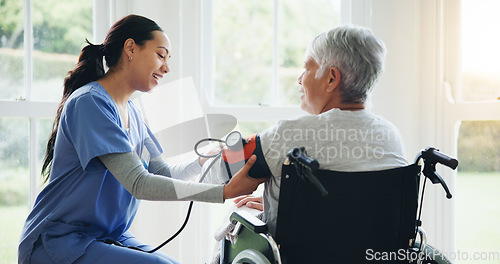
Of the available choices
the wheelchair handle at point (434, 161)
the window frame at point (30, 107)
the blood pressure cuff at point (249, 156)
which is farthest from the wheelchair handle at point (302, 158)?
the window frame at point (30, 107)

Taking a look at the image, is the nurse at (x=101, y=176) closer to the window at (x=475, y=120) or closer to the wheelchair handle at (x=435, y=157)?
the wheelchair handle at (x=435, y=157)

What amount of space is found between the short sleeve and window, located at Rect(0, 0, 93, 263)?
2.57ft

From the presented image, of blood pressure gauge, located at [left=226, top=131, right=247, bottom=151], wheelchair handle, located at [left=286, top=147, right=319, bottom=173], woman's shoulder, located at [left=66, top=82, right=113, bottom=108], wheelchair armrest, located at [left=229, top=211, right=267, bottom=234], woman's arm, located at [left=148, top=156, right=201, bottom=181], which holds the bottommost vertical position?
wheelchair armrest, located at [left=229, top=211, right=267, bottom=234]

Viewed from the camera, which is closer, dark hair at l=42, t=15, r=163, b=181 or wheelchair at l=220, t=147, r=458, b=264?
wheelchair at l=220, t=147, r=458, b=264

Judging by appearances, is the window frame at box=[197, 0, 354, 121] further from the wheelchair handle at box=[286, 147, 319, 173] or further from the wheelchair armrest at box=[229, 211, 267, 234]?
the wheelchair handle at box=[286, 147, 319, 173]

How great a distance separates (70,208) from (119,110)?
14.9 inches

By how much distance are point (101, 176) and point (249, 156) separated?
1.60 feet

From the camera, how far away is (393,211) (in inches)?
50.3

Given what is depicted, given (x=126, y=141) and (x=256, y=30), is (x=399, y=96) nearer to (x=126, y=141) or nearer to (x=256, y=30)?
(x=256, y=30)

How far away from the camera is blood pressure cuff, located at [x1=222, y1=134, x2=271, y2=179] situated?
1254 millimetres

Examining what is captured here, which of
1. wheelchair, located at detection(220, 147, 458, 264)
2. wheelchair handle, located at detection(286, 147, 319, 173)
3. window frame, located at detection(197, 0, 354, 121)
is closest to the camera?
wheelchair handle, located at detection(286, 147, 319, 173)

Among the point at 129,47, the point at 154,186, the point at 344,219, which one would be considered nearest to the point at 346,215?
the point at 344,219

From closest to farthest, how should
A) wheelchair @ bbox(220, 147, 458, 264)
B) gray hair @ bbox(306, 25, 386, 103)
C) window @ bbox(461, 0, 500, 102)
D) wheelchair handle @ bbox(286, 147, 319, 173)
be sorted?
wheelchair handle @ bbox(286, 147, 319, 173)
wheelchair @ bbox(220, 147, 458, 264)
gray hair @ bbox(306, 25, 386, 103)
window @ bbox(461, 0, 500, 102)

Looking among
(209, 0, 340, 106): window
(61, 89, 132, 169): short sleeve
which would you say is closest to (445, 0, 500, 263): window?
(209, 0, 340, 106): window
